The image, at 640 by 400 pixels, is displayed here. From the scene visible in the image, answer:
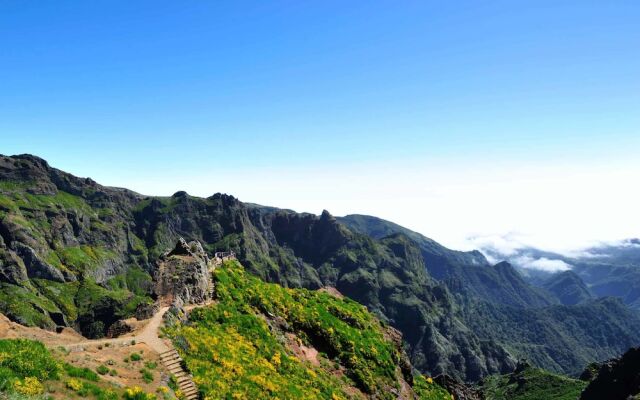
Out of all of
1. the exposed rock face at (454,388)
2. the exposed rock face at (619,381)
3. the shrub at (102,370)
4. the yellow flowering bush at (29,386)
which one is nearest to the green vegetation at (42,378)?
the yellow flowering bush at (29,386)

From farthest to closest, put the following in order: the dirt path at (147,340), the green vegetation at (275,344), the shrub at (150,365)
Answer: the green vegetation at (275,344), the dirt path at (147,340), the shrub at (150,365)

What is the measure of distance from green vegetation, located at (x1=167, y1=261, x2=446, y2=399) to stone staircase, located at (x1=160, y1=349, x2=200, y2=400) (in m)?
0.72

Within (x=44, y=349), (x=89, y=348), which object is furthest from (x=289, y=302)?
(x=44, y=349)

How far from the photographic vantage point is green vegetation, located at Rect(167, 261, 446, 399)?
130 feet

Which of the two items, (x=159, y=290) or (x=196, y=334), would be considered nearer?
(x=196, y=334)

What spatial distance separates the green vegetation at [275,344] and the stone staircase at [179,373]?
72 cm

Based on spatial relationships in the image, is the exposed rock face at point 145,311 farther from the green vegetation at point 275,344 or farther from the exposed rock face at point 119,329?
the green vegetation at point 275,344

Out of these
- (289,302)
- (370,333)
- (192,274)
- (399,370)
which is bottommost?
(399,370)

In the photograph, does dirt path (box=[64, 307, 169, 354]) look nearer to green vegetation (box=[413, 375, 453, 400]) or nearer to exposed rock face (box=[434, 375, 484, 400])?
green vegetation (box=[413, 375, 453, 400])

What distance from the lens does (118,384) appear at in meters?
29.2

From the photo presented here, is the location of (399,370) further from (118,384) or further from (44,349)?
(44,349)

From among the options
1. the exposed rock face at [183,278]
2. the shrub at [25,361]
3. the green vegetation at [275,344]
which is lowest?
the green vegetation at [275,344]

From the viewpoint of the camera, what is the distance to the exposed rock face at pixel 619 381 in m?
152

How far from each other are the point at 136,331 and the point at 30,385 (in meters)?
18.1
